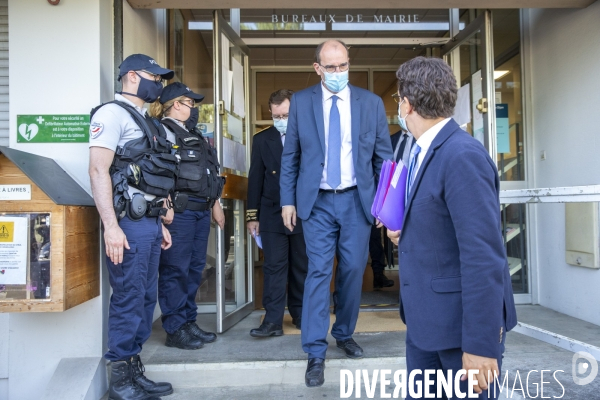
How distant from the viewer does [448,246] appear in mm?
1533

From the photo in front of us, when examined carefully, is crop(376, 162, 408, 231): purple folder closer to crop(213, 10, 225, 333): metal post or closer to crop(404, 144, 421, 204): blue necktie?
crop(404, 144, 421, 204): blue necktie

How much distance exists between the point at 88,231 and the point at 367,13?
3.49m

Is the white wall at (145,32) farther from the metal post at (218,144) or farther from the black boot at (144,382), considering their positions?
the black boot at (144,382)

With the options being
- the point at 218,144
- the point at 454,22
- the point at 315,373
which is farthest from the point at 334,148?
the point at 454,22

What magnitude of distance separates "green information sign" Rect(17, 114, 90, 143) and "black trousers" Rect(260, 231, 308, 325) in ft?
4.85

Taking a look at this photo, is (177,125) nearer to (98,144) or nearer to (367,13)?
(98,144)

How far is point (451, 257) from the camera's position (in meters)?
1.53

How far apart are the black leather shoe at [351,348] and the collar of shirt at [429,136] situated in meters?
1.78

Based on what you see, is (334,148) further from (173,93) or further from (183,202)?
(173,93)

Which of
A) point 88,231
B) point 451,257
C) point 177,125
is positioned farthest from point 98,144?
point 451,257

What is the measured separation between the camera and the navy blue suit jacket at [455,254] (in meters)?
1.42

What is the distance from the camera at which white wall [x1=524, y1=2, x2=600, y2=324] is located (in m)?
4.01

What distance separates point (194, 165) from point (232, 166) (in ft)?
2.97

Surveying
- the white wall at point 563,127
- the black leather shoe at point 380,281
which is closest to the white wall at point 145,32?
the black leather shoe at point 380,281
